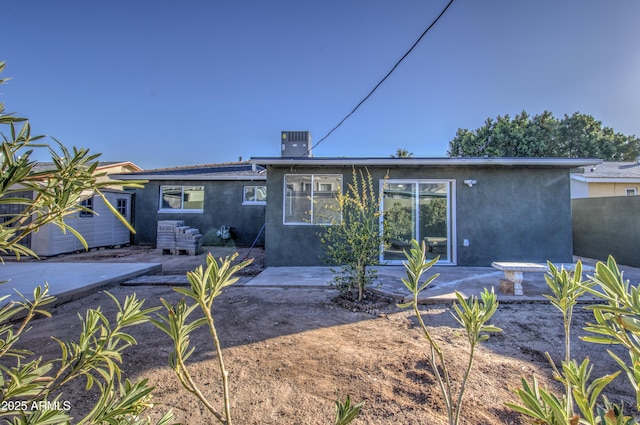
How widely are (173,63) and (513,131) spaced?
20.8 meters

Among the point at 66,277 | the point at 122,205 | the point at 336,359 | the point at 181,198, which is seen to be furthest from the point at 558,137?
the point at 66,277

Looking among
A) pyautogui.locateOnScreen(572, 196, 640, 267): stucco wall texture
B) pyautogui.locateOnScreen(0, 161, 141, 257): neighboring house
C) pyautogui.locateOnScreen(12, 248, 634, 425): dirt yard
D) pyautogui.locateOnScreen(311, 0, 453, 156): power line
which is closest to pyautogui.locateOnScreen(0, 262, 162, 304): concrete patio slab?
pyautogui.locateOnScreen(12, 248, 634, 425): dirt yard

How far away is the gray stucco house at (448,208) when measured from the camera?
725 centimetres

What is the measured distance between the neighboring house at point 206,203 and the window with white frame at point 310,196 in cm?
455

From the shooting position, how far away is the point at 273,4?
6.14 metres

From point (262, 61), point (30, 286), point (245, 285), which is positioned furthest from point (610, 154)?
point (30, 286)

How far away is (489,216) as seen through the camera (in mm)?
7301

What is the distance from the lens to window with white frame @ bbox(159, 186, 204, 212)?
1195 cm

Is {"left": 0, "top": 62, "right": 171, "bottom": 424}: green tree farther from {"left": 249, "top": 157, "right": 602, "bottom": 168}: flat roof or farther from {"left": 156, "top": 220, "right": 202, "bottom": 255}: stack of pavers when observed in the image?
{"left": 156, "top": 220, "right": 202, "bottom": 255}: stack of pavers

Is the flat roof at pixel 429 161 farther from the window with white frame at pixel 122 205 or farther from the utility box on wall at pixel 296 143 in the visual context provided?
the window with white frame at pixel 122 205

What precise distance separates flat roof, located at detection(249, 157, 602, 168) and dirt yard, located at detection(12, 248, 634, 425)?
356cm

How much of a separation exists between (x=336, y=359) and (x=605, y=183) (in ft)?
49.5

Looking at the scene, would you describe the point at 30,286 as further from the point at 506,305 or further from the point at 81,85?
the point at 506,305

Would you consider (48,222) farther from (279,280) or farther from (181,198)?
(181,198)
